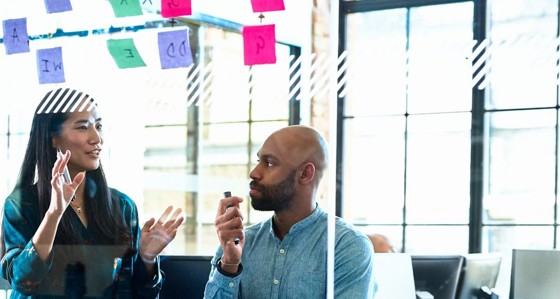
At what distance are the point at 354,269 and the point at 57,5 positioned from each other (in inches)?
55.1

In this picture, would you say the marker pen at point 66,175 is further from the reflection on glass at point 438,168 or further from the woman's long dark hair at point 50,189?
the reflection on glass at point 438,168

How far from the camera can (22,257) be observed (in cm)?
296

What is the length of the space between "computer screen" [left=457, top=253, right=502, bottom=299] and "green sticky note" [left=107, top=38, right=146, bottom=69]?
123 cm

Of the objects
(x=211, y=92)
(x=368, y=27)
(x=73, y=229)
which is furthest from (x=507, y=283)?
(x=73, y=229)

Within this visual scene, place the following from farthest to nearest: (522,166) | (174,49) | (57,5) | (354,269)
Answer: (57,5) → (174,49) → (354,269) → (522,166)

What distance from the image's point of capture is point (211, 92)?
282 cm

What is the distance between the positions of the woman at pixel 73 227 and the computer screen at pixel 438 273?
0.84m

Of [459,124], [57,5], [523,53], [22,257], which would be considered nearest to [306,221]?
[459,124]

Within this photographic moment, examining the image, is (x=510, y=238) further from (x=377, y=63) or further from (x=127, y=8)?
(x=127, y=8)

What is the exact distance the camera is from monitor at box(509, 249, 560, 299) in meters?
2.47

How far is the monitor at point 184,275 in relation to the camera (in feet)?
8.99

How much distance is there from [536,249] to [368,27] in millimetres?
790

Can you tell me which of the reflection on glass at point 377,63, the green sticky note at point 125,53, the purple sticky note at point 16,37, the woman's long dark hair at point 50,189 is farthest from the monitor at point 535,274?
the purple sticky note at point 16,37

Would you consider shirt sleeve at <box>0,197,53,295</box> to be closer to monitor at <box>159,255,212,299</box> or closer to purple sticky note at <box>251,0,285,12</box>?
monitor at <box>159,255,212,299</box>
